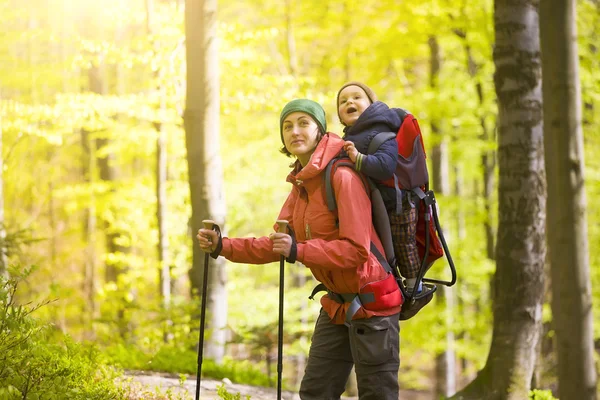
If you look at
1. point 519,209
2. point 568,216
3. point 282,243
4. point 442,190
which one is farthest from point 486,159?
point 282,243

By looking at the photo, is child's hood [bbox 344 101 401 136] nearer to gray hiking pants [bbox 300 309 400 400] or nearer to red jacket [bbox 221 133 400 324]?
red jacket [bbox 221 133 400 324]

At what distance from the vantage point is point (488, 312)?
1311 centimetres

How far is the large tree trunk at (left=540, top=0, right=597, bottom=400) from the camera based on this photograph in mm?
5762

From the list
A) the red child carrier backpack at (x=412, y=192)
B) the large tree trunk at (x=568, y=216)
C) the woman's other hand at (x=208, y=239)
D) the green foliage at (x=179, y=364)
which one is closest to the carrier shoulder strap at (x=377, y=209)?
the red child carrier backpack at (x=412, y=192)

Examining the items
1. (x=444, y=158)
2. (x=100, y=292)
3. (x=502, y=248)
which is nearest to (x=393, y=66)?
(x=444, y=158)

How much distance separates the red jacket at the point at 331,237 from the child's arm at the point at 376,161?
0.07 metres

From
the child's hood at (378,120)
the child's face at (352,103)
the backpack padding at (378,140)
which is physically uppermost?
the child's face at (352,103)

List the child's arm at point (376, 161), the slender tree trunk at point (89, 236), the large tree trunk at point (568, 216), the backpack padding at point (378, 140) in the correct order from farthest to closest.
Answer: the slender tree trunk at point (89, 236) < the large tree trunk at point (568, 216) < the backpack padding at point (378, 140) < the child's arm at point (376, 161)

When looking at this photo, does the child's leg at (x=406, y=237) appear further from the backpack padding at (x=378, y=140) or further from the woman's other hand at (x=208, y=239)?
the woman's other hand at (x=208, y=239)

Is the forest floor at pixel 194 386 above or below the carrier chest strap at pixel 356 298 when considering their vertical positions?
→ below

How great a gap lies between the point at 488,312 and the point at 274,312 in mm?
4932

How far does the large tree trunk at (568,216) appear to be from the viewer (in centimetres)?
576

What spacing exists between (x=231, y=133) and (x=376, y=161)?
502 inches

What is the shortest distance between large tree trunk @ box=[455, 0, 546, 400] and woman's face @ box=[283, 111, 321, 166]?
270 centimetres
